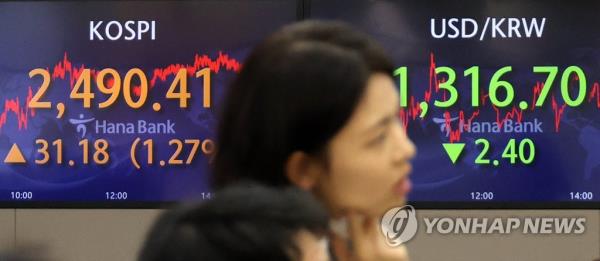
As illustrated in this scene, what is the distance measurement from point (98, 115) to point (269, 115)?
3597mm

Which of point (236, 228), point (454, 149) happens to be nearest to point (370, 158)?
point (236, 228)

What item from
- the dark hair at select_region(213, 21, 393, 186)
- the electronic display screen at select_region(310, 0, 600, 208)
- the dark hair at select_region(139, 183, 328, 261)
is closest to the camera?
the dark hair at select_region(139, 183, 328, 261)

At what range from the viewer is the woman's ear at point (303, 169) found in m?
0.99

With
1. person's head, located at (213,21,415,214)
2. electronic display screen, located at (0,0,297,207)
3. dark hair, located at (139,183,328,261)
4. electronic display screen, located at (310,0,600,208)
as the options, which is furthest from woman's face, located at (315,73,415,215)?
electronic display screen, located at (0,0,297,207)

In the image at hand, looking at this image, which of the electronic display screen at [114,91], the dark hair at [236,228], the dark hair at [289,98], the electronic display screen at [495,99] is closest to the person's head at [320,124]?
the dark hair at [289,98]

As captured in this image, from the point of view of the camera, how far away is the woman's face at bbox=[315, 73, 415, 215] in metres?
0.99

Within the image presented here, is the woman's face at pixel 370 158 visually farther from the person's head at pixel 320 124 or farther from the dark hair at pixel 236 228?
the dark hair at pixel 236 228

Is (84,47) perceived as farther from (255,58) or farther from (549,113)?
(255,58)

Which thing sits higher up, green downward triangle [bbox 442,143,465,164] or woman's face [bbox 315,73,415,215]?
woman's face [bbox 315,73,415,215]

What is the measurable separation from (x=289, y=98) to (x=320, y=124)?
1.3 inches

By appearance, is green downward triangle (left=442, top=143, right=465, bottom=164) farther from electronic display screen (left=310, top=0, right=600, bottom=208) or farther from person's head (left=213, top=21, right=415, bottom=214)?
person's head (left=213, top=21, right=415, bottom=214)

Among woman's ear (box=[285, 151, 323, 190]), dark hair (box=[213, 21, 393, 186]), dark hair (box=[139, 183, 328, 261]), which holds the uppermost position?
dark hair (box=[213, 21, 393, 186])

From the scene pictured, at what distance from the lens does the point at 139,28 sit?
454 cm

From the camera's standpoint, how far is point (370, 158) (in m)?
1.00
